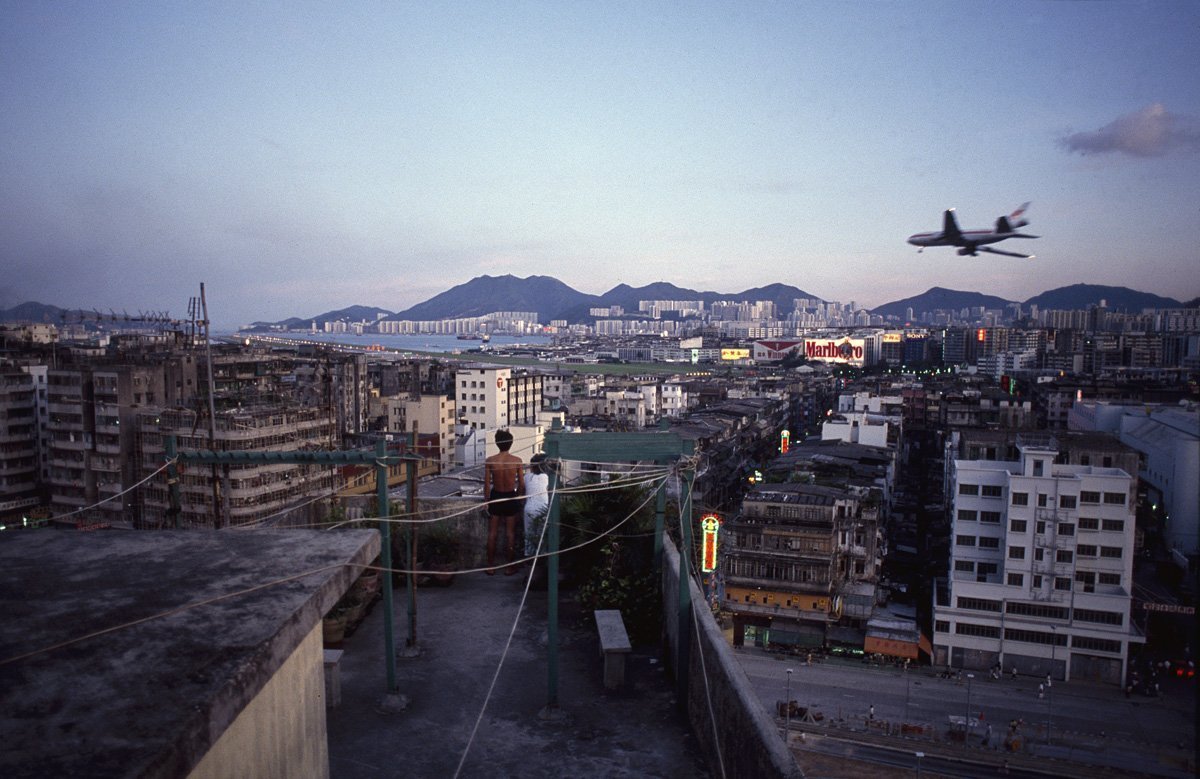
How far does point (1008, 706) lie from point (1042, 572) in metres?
3.22

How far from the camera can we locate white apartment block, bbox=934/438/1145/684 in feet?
57.0

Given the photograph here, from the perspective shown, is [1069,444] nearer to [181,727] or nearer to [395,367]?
[181,727]

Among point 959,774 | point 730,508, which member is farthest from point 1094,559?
point 730,508

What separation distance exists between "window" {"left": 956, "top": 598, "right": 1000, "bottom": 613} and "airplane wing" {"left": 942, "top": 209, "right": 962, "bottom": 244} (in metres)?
14.1

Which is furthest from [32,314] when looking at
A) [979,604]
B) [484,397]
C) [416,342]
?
[416,342]

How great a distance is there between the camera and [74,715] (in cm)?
120

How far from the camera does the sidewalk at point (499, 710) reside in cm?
327

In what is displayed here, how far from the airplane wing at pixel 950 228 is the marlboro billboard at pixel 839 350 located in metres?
88.6

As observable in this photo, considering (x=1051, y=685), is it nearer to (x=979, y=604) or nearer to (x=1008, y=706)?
(x=1008, y=706)

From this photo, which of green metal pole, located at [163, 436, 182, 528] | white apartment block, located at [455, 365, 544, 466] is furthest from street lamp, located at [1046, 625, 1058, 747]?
white apartment block, located at [455, 365, 544, 466]

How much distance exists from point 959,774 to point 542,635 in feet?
43.6

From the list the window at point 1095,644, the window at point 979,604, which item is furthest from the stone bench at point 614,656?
the window at point 1095,644

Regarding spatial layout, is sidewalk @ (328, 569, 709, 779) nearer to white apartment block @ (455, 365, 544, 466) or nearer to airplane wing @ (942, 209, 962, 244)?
airplane wing @ (942, 209, 962, 244)

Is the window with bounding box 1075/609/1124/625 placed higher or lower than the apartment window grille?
higher
